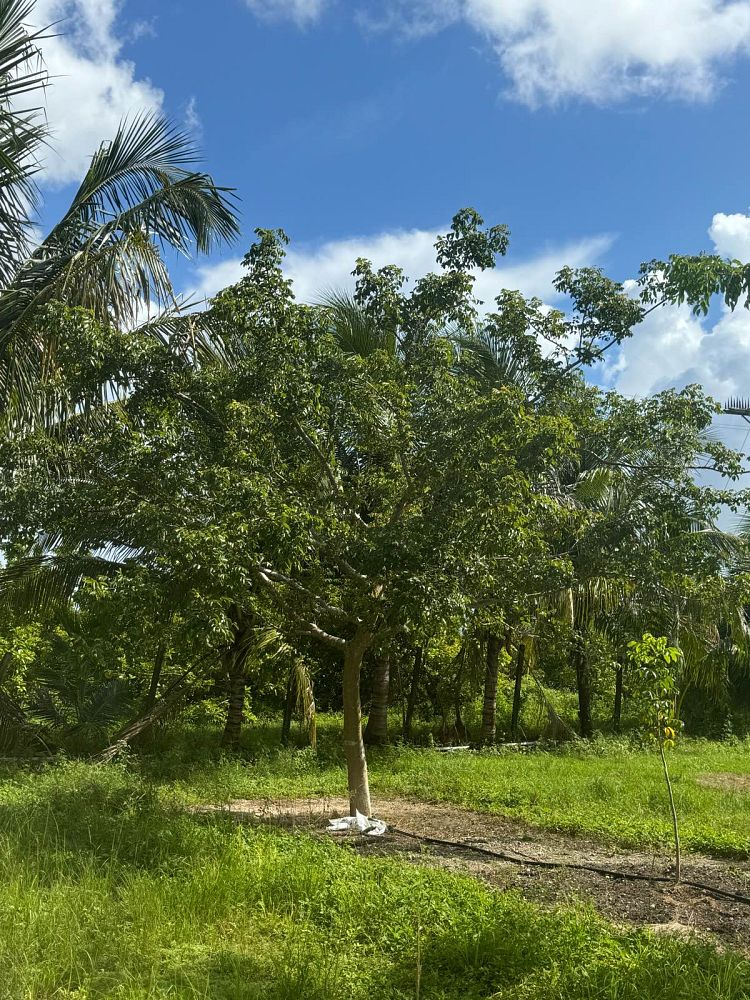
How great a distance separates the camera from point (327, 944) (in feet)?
16.8

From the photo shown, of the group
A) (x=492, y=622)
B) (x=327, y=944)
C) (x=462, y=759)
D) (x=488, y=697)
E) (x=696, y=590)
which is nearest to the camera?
(x=327, y=944)

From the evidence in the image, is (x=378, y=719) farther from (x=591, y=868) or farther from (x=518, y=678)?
(x=591, y=868)

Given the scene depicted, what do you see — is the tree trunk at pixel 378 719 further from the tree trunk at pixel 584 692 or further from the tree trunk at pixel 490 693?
the tree trunk at pixel 584 692

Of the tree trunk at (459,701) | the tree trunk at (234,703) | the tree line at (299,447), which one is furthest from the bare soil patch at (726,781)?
the tree trunk at (234,703)

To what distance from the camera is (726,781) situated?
44.4 feet

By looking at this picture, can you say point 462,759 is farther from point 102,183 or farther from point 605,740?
point 102,183

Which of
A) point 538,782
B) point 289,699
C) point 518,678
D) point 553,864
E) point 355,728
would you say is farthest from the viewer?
point 518,678

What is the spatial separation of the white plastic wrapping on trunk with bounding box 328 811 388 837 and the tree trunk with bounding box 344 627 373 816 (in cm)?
25

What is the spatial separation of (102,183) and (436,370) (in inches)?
163

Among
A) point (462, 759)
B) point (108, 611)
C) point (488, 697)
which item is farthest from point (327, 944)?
point (488, 697)

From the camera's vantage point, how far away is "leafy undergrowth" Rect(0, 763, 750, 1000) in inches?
174

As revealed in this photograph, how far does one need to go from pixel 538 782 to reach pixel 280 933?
7637 mm

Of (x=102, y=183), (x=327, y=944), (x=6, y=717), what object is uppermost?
(x=102, y=183)

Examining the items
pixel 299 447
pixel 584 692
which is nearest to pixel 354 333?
pixel 299 447
